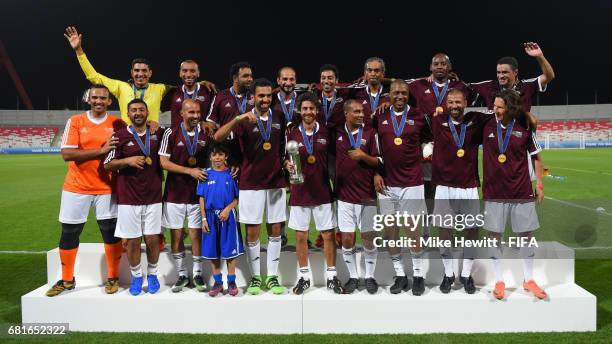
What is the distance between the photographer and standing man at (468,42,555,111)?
4188 mm

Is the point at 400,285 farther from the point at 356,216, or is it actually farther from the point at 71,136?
the point at 71,136

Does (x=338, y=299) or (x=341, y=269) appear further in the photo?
(x=341, y=269)

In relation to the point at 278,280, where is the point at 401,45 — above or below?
above

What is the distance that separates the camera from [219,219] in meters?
3.76

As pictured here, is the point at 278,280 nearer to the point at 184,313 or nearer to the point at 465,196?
the point at 184,313

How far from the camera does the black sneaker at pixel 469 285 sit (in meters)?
3.72

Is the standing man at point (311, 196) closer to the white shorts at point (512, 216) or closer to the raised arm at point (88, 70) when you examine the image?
the white shorts at point (512, 216)

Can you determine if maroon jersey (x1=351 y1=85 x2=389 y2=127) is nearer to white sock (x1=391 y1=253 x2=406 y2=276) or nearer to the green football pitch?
white sock (x1=391 y1=253 x2=406 y2=276)

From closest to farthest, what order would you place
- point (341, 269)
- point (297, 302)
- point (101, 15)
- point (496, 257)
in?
point (297, 302) < point (496, 257) < point (341, 269) < point (101, 15)

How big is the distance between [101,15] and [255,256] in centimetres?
3696

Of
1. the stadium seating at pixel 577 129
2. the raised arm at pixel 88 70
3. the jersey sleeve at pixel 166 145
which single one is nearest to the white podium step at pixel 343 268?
the jersey sleeve at pixel 166 145

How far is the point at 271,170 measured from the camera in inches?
155

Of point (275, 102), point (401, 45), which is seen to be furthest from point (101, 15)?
point (275, 102)

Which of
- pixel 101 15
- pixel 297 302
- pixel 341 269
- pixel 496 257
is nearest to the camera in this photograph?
pixel 297 302
